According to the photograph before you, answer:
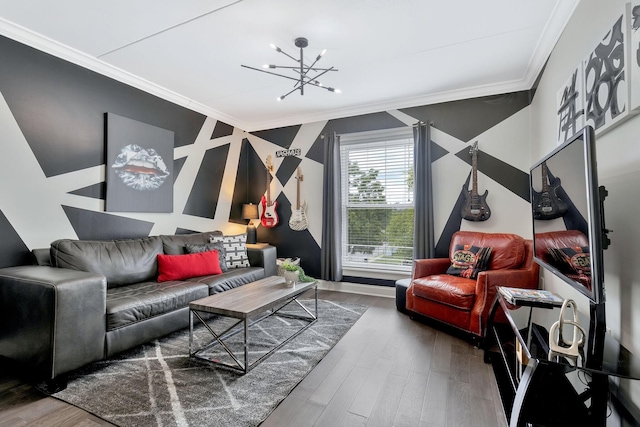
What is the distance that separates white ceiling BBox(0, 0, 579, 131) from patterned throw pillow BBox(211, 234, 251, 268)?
1841 mm

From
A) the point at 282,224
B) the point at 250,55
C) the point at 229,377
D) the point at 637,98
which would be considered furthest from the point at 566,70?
the point at 282,224

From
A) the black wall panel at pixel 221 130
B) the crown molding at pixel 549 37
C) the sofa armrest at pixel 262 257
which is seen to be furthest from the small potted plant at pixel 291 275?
the crown molding at pixel 549 37

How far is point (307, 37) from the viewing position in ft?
8.40

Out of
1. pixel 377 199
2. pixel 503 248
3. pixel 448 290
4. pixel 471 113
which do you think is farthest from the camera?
pixel 377 199

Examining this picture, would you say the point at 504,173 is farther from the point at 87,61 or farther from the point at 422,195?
the point at 87,61

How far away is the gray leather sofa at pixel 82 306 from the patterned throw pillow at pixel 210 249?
504 millimetres

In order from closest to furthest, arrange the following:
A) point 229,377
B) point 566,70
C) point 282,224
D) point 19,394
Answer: point 19,394, point 229,377, point 566,70, point 282,224

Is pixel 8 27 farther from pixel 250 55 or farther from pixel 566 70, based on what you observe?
pixel 566 70

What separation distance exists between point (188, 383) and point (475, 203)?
3.33m

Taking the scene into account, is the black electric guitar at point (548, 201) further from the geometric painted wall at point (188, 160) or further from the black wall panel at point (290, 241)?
the black wall panel at point (290, 241)

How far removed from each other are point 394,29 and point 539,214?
179cm

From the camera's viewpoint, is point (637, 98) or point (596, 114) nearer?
point (637, 98)

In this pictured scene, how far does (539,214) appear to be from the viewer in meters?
1.95

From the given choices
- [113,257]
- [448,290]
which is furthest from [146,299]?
[448,290]
